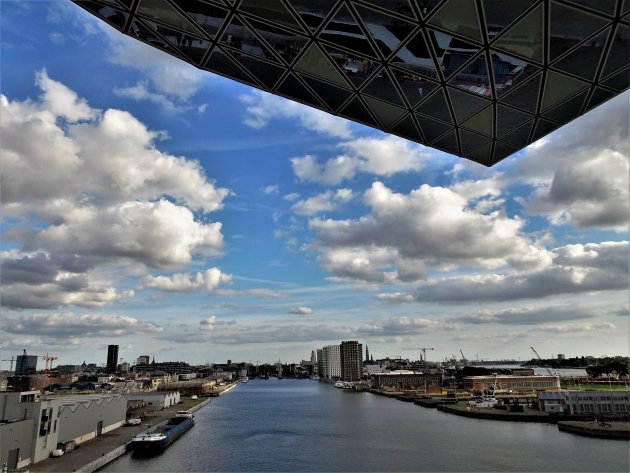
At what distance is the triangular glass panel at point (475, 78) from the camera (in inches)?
534

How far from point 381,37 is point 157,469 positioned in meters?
56.3

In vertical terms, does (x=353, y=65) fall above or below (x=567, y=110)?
above

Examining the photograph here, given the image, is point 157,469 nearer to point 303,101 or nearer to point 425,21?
point 303,101

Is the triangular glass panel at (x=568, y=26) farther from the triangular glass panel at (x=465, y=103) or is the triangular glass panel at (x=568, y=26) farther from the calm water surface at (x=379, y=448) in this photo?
the calm water surface at (x=379, y=448)

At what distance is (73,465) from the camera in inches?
1815

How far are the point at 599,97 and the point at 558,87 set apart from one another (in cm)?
148

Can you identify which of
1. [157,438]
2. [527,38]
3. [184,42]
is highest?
[184,42]

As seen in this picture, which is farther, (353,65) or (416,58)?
(353,65)

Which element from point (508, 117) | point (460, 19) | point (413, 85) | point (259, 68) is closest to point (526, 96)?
point (508, 117)

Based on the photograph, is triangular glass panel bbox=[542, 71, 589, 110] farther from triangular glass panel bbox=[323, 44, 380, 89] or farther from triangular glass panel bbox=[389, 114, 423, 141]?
triangular glass panel bbox=[323, 44, 380, 89]

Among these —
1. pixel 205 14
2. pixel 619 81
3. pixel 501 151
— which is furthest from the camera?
pixel 501 151

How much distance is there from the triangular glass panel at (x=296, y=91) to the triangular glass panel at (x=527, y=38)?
21.4 feet

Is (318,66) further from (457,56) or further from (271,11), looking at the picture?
(457,56)

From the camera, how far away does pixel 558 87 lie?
14.4 meters
